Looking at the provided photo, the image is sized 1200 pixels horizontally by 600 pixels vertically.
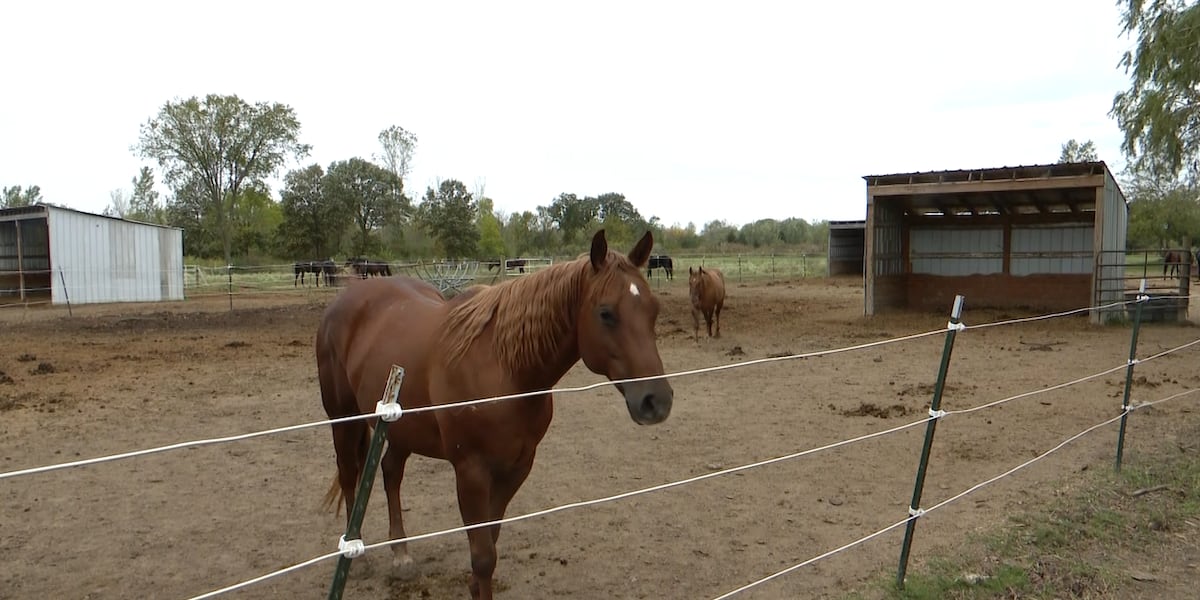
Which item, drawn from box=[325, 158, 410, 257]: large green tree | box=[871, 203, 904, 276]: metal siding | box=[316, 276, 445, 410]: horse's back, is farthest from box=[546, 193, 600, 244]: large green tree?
box=[316, 276, 445, 410]: horse's back

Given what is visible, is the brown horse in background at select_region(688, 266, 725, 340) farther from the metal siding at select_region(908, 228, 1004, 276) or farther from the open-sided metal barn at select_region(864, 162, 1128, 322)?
the metal siding at select_region(908, 228, 1004, 276)

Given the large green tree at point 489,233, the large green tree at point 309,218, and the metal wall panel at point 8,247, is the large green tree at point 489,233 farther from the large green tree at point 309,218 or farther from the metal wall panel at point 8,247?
the metal wall panel at point 8,247

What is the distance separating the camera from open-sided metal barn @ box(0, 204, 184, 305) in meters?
19.3

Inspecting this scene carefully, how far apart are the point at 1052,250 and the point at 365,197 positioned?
117ft

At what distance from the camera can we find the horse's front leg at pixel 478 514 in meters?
2.70

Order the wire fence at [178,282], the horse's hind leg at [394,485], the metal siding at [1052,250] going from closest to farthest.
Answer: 1. the horse's hind leg at [394,485]
2. the metal siding at [1052,250]
3. the wire fence at [178,282]

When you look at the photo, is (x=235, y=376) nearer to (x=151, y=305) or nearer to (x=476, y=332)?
(x=476, y=332)

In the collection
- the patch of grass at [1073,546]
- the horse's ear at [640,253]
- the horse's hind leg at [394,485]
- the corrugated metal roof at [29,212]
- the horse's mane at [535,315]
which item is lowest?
the patch of grass at [1073,546]

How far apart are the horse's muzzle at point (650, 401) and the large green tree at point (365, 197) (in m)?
40.9

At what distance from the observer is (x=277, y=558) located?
3.62 m

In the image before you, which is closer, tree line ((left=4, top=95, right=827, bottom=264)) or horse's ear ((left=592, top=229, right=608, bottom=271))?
horse's ear ((left=592, top=229, right=608, bottom=271))

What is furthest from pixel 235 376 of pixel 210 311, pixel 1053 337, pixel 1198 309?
pixel 1198 309

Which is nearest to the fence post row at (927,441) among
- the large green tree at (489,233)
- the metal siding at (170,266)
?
the metal siding at (170,266)

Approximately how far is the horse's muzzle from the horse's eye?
26 centimetres
